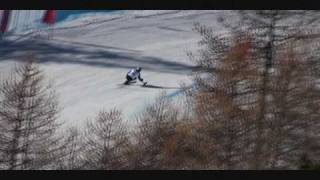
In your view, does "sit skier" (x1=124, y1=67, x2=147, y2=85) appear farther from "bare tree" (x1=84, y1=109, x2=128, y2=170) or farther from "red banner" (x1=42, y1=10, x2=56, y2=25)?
"red banner" (x1=42, y1=10, x2=56, y2=25)

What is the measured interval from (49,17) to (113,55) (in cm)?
68

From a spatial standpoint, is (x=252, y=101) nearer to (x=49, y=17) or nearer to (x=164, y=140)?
(x=164, y=140)

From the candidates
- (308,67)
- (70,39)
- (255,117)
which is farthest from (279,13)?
(70,39)

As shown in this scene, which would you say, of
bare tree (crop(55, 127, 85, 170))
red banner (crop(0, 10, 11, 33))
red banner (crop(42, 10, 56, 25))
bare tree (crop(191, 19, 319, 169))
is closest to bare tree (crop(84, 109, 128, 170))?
bare tree (crop(55, 127, 85, 170))

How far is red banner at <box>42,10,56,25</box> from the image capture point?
6.15m

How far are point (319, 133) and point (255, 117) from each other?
598mm

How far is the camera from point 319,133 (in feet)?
20.1

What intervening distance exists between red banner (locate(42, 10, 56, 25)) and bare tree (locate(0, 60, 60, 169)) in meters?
0.48

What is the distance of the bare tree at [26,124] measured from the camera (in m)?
6.01

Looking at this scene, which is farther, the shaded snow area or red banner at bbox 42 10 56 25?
red banner at bbox 42 10 56 25

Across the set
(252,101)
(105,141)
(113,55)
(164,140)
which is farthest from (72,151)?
(252,101)

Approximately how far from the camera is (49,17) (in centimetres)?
615

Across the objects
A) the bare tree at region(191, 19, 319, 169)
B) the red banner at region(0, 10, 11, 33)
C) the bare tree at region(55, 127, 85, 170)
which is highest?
the red banner at region(0, 10, 11, 33)

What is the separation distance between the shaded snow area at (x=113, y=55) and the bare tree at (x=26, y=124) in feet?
0.36
